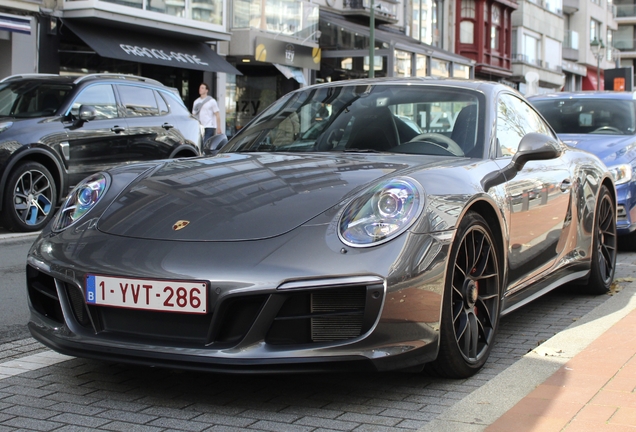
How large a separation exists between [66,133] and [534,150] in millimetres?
6790

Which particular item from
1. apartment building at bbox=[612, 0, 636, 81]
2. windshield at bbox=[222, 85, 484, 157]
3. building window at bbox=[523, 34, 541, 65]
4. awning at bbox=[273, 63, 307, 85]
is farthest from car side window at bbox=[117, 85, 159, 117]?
apartment building at bbox=[612, 0, 636, 81]

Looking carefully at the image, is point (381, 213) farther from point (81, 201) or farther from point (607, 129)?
point (607, 129)

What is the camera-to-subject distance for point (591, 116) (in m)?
9.41

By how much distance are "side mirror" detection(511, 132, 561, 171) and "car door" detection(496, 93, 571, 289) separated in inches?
2.3

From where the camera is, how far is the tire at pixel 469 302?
3.59 m

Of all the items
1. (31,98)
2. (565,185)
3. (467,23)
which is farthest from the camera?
(467,23)

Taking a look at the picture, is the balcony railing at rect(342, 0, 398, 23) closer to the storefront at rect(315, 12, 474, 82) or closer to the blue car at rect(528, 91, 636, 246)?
the storefront at rect(315, 12, 474, 82)

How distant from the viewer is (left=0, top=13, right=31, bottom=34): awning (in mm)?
17250

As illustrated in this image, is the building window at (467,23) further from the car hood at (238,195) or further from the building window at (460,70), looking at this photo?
the car hood at (238,195)

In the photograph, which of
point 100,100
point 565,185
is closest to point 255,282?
point 565,185

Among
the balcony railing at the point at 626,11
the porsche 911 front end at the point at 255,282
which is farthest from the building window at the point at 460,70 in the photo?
the balcony railing at the point at 626,11

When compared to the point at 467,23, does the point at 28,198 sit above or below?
below

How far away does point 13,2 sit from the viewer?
1792cm

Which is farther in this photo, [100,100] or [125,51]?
[125,51]
